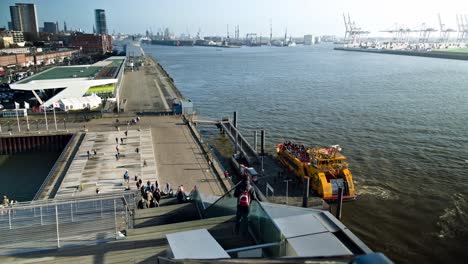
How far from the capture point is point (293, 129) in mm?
34531

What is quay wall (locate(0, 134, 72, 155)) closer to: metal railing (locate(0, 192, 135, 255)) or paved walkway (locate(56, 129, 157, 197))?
paved walkway (locate(56, 129, 157, 197))

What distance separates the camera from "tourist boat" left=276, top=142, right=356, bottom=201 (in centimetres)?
1938

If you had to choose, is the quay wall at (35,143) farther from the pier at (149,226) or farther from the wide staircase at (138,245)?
the wide staircase at (138,245)

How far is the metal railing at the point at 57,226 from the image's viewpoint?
7590 millimetres

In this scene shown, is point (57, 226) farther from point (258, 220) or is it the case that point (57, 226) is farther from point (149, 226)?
point (258, 220)

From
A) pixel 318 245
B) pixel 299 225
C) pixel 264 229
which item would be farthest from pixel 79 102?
pixel 318 245

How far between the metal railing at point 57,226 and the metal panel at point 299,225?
11.6ft

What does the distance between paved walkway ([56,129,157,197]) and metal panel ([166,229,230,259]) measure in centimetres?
1246

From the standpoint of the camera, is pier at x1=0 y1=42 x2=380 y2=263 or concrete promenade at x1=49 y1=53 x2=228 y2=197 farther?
concrete promenade at x1=49 y1=53 x2=228 y2=197

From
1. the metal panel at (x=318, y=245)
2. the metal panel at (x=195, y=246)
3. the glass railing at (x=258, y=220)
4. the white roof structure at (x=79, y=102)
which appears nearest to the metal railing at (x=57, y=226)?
the glass railing at (x=258, y=220)

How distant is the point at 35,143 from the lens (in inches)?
1145

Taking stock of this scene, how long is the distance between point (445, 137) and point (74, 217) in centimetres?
2919

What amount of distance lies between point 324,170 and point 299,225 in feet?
48.5

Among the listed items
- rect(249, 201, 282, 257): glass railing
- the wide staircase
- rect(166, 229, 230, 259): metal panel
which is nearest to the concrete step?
the wide staircase
